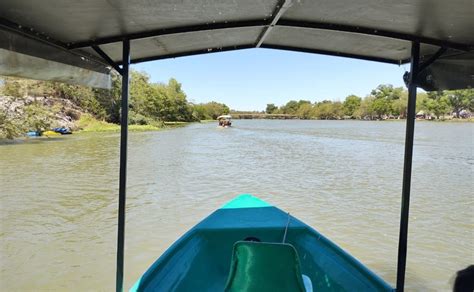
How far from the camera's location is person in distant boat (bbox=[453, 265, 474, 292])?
11.9 feet

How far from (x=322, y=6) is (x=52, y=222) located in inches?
229

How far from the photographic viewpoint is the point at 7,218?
243 inches

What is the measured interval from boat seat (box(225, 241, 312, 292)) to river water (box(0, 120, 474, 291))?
2.65 meters

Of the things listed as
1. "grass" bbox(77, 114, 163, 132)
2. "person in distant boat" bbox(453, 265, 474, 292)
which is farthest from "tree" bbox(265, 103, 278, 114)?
"person in distant boat" bbox(453, 265, 474, 292)

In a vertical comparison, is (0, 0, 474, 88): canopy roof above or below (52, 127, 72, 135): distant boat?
above

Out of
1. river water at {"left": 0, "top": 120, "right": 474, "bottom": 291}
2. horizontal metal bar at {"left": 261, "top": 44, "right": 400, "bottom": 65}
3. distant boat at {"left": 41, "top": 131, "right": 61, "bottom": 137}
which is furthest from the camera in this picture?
distant boat at {"left": 41, "top": 131, "right": 61, "bottom": 137}

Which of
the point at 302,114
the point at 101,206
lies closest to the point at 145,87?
the point at 101,206

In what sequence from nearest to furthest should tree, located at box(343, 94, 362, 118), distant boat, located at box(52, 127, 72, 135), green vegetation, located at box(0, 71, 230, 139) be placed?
green vegetation, located at box(0, 71, 230, 139) → distant boat, located at box(52, 127, 72, 135) → tree, located at box(343, 94, 362, 118)

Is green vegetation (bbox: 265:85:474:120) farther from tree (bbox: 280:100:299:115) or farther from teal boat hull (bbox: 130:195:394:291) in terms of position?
teal boat hull (bbox: 130:195:394:291)

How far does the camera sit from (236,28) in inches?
80.4

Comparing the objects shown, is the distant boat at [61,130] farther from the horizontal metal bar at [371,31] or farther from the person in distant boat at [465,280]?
the horizontal metal bar at [371,31]

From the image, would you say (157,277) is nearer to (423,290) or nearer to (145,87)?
(423,290)

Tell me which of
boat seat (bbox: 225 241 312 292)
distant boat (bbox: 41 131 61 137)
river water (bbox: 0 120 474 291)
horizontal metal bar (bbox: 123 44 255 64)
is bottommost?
river water (bbox: 0 120 474 291)

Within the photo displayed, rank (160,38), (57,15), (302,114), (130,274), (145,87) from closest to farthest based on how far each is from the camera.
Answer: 1. (57,15)
2. (160,38)
3. (130,274)
4. (145,87)
5. (302,114)
